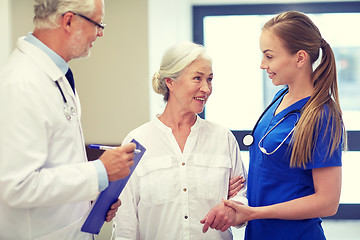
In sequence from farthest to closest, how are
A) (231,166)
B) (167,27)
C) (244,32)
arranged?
(244,32)
(167,27)
(231,166)

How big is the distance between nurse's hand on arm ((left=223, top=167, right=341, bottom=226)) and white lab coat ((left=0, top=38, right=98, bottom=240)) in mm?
590

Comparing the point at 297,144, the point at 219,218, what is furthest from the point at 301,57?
the point at 219,218

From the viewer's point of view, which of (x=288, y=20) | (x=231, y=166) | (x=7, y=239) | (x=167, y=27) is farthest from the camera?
(x=167, y=27)

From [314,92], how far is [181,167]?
1.96ft

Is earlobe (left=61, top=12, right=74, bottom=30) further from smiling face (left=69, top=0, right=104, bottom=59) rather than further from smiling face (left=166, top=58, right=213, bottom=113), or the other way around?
smiling face (left=166, top=58, right=213, bottom=113)

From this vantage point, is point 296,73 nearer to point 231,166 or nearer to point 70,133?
point 231,166

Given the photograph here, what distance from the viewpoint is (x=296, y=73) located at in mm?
1641

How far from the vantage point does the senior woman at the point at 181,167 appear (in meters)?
1.65

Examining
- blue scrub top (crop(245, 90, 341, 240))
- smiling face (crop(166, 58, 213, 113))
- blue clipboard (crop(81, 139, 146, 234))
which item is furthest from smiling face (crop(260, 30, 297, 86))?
blue clipboard (crop(81, 139, 146, 234))

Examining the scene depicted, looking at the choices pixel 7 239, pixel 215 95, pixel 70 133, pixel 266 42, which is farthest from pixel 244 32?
pixel 7 239

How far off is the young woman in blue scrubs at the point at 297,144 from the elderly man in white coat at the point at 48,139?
59 cm

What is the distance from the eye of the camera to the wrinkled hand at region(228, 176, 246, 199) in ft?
5.61

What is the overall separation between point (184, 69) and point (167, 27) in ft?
4.95

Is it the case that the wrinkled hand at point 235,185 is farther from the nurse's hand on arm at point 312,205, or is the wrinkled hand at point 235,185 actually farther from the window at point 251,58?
the window at point 251,58
